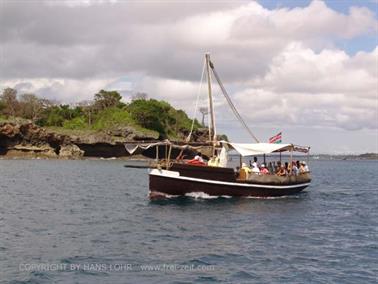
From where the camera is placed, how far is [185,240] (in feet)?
72.2

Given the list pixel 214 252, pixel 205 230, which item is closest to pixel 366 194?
pixel 205 230

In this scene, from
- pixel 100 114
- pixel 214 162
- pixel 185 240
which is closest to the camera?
pixel 185 240

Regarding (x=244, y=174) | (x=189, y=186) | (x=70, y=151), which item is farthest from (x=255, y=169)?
(x=70, y=151)

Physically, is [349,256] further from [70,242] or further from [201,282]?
[70,242]

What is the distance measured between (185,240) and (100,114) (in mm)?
120220

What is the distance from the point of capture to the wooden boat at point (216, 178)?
111 feet

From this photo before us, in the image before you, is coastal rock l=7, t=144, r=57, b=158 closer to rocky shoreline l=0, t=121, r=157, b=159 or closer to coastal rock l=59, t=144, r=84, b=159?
rocky shoreline l=0, t=121, r=157, b=159

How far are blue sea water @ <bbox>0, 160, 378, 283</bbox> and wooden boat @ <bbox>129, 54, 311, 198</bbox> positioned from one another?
2.79 ft

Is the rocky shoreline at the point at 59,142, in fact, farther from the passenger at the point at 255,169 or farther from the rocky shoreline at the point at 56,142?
the passenger at the point at 255,169

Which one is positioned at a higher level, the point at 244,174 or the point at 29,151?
the point at 29,151

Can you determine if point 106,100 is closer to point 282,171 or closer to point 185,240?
point 282,171

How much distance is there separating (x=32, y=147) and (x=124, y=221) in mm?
91058

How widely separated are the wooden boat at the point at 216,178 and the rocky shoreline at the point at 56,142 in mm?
74630

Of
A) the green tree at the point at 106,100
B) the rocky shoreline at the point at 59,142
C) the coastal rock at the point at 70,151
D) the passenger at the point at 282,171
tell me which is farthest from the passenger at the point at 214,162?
the green tree at the point at 106,100
